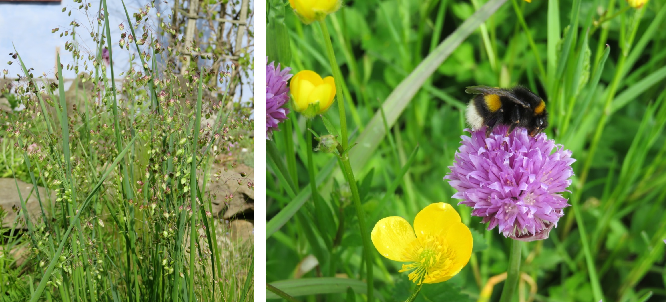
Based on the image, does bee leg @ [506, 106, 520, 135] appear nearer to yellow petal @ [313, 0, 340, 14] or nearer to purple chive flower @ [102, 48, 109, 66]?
yellow petal @ [313, 0, 340, 14]

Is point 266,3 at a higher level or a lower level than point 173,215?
higher

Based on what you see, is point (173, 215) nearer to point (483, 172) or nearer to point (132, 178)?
Answer: point (132, 178)

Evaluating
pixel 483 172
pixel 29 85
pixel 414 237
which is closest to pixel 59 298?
pixel 29 85

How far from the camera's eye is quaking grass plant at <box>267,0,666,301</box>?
0.64 m

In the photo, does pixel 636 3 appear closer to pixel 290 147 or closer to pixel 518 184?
pixel 518 184

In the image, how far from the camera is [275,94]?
77 centimetres

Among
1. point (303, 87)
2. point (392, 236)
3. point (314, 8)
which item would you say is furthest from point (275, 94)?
point (392, 236)

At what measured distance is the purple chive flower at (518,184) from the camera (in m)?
0.59

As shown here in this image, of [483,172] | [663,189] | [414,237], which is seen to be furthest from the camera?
[663,189]

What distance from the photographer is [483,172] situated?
61 cm

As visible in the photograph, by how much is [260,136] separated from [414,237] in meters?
0.34

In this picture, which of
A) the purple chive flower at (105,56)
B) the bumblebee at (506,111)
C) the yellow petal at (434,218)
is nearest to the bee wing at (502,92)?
the bumblebee at (506,111)

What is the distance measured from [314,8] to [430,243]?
1.26 feet

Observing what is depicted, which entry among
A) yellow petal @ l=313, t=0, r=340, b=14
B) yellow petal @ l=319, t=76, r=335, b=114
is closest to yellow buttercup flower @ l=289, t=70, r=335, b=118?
yellow petal @ l=319, t=76, r=335, b=114
